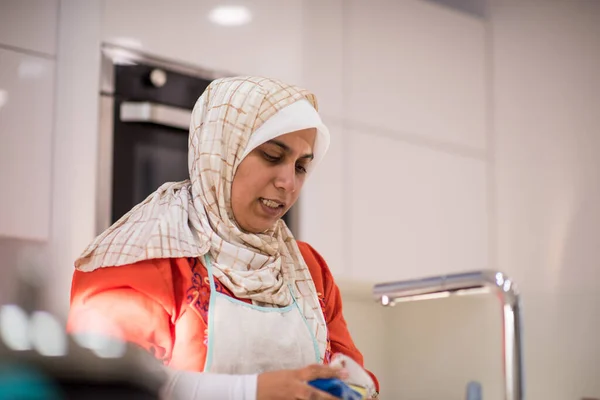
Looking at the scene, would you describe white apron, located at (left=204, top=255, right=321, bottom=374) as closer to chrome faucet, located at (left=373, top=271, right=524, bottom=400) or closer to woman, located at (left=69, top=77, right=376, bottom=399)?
woman, located at (left=69, top=77, right=376, bottom=399)

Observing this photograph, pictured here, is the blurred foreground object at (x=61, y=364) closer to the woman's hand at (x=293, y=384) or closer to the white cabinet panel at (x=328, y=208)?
the woman's hand at (x=293, y=384)

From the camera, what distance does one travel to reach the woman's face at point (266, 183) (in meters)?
1.30

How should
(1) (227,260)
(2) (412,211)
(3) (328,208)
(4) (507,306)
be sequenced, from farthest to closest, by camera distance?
(2) (412,211)
(3) (328,208)
(4) (507,306)
(1) (227,260)

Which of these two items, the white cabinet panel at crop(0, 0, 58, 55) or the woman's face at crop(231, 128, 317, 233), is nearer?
the woman's face at crop(231, 128, 317, 233)

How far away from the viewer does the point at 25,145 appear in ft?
6.43

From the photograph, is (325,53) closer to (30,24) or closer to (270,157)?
(30,24)

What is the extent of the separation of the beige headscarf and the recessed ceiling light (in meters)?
0.99

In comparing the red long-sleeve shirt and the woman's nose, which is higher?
the woman's nose

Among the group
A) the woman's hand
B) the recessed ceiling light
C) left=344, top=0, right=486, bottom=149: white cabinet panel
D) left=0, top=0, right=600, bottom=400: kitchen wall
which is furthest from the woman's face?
left=344, top=0, right=486, bottom=149: white cabinet panel

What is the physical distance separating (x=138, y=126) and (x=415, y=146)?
1143 mm

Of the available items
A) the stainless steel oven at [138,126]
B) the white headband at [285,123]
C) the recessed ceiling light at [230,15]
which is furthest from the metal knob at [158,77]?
the white headband at [285,123]

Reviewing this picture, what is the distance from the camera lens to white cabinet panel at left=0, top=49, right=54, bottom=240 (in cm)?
192

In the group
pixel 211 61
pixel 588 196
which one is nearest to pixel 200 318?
pixel 211 61

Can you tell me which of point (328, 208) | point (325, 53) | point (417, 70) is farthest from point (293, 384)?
point (417, 70)
